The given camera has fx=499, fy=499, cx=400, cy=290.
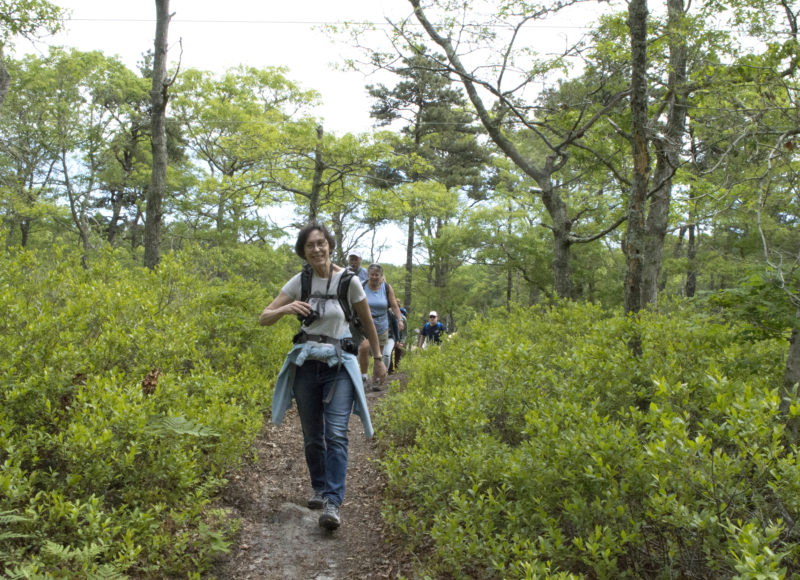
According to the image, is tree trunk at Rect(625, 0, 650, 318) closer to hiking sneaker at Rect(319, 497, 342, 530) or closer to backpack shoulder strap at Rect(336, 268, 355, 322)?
backpack shoulder strap at Rect(336, 268, 355, 322)

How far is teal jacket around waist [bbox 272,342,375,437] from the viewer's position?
135 inches

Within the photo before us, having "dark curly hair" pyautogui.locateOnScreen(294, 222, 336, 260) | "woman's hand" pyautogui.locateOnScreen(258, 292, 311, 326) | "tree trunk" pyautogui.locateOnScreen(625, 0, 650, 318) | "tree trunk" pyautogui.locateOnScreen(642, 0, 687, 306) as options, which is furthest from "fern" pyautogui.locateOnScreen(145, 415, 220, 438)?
"tree trunk" pyautogui.locateOnScreen(642, 0, 687, 306)

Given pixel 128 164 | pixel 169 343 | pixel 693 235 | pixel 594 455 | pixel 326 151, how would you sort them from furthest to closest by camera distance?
pixel 128 164
pixel 693 235
pixel 326 151
pixel 169 343
pixel 594 455

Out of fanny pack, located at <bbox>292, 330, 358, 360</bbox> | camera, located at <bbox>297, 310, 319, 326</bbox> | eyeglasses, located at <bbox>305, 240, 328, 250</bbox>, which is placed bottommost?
fanny pack, located at <bbox>292, 330, 358, 360</bbox>

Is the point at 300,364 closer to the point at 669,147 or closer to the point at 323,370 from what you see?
the point at 323,370

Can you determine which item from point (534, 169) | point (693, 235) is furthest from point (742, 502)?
point (693, 235)

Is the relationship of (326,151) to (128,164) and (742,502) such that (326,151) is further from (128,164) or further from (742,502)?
(128,164)

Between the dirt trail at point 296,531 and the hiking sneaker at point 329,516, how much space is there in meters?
0.08

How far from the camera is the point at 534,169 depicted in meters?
9.02

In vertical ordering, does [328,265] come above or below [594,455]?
above

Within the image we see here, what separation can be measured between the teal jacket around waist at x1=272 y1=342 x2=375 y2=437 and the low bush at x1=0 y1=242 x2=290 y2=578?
48 cm

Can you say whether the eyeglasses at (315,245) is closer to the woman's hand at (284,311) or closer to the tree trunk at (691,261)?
the woman's hand at (284,311)

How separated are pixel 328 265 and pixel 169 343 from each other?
5.96 feet

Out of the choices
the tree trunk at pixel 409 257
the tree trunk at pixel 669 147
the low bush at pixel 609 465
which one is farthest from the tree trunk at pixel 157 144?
the tree trunk at pixel 409 257
